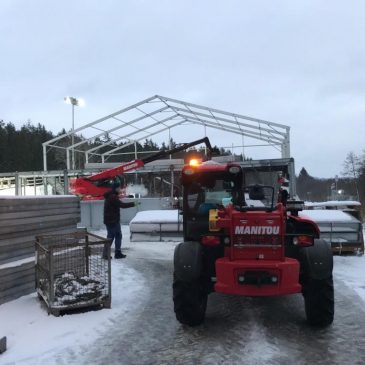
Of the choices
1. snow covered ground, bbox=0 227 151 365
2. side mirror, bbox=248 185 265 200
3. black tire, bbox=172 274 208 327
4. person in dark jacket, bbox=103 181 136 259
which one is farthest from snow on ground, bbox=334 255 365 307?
person in dark jacket, bbox=103 181 136 259

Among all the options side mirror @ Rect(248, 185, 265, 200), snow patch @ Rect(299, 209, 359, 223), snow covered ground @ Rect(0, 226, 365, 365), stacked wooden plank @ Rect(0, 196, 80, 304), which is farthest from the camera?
snow patch @ Rect(299, 209, 359, 223)

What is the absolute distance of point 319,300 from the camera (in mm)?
5664

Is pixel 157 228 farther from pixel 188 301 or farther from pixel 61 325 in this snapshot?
pixel 188 301

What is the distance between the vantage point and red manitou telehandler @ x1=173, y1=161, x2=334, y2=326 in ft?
17.8

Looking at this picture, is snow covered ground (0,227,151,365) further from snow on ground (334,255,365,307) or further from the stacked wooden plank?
snow on ground (334,255,365,307)

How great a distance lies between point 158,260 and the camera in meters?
11.0

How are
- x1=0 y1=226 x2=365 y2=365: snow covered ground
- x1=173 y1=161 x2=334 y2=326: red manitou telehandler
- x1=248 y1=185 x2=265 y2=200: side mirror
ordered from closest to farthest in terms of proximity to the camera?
x1=0 y1=226 x2=365 y2=365: snow covered ground
x1=173 y1=161 x2=334 y2=326: red manitou telehandler
x1=248 y1=185 x2=265 y2=200: side mirror

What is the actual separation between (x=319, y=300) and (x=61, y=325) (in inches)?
122

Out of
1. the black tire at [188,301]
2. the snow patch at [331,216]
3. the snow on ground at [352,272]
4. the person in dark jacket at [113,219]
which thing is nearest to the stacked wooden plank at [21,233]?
the black tire at [188,301]

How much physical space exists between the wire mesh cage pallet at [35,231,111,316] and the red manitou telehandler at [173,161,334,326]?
55.0 inches

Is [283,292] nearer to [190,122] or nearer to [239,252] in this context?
[239,252]

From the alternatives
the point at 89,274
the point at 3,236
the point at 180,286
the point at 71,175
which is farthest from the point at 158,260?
the point at 71,175

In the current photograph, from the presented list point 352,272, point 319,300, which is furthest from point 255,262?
point 352,272

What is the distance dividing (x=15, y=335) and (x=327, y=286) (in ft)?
11.9
